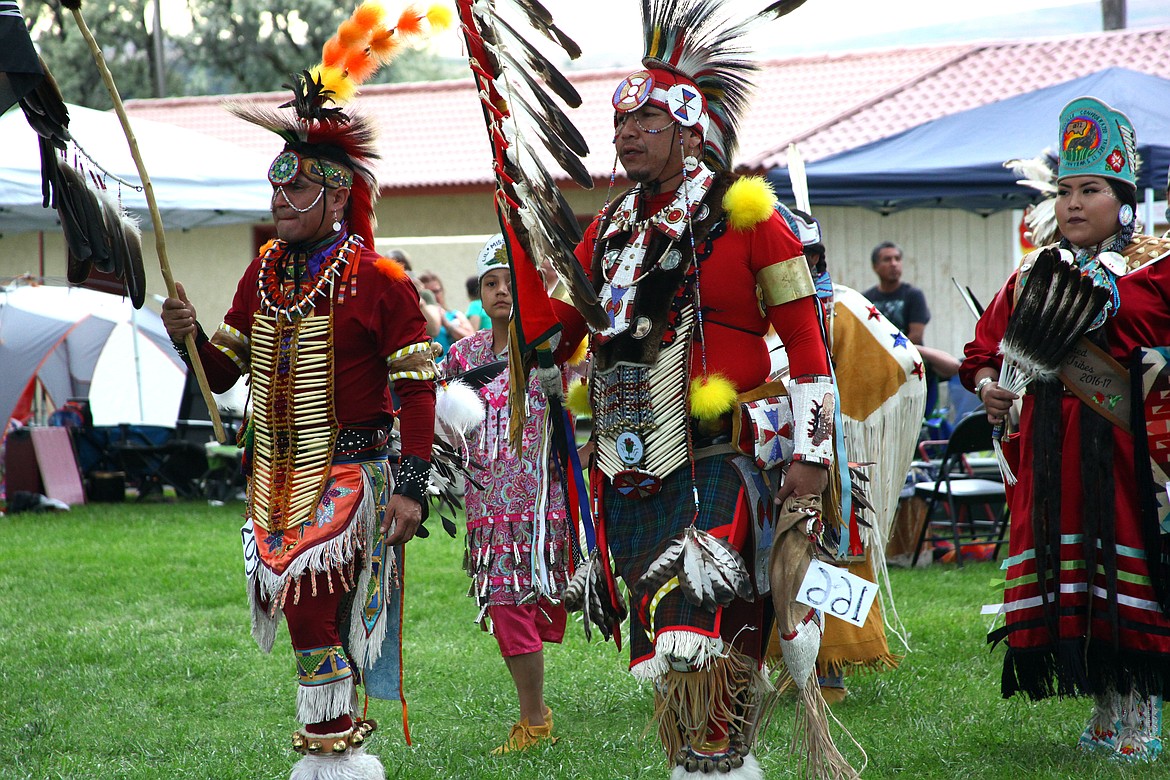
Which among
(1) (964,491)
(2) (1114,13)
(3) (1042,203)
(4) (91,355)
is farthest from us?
(2) (1114,13)

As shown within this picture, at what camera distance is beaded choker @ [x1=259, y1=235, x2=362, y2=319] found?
139 inches

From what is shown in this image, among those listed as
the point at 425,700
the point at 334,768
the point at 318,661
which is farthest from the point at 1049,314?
the point at 425,700

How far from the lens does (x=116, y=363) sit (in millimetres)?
11914

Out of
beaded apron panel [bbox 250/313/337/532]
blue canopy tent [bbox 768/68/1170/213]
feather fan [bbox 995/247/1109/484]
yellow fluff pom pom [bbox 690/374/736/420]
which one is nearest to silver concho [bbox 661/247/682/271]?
yellow fluff pom pom [bbox 690/374/736/420]

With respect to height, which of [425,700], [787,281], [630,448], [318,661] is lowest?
[425,700]

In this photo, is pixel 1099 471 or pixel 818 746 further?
pixel 1099 471

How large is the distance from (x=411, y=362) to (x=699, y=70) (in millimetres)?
1092

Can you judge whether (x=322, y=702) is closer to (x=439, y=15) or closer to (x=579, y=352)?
(x=579, y=352)

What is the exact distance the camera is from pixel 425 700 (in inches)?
196

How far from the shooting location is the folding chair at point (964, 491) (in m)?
7.36

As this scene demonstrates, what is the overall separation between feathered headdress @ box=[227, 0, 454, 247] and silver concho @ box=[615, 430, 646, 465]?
1.16 m

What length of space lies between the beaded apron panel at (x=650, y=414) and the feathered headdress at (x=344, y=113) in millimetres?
1070

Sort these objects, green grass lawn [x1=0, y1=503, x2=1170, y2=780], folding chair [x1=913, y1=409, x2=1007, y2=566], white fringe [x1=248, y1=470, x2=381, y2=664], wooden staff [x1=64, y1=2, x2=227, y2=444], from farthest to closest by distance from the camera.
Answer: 1. folding chair [x1=913, y1=409, x2=1007, y2=566]
2. green grass lawn [x1=0, y1=503, x2=1170, y2=780]
3. white fringe [x1=248, y1=470, x2=381, y2=664]
4. wooden staff [x1=64, y1=2, x2=227, y2=444]

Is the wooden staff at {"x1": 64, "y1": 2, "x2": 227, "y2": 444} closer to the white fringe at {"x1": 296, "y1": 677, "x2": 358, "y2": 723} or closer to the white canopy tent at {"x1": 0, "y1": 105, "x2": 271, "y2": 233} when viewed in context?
the white fringe at {"x1": 296, "y1": 677, "x2": 358, "y2": 723}
